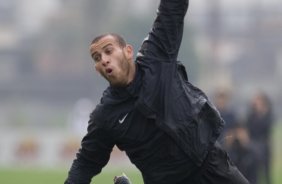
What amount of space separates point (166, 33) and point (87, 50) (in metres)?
63.6

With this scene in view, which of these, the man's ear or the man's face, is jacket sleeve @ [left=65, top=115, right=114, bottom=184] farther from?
the man's ear

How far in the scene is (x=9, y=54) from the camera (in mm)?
80938

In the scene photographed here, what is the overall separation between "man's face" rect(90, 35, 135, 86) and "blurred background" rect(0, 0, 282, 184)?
49255 mm

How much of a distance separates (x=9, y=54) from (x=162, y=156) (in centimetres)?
7359

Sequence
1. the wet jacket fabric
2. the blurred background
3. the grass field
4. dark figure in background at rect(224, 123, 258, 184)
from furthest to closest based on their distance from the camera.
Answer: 1. the blurred background
2. the grass field
3. dark figure in background at rect(224, 123, 258, 184)
4. the wet jacket fabric

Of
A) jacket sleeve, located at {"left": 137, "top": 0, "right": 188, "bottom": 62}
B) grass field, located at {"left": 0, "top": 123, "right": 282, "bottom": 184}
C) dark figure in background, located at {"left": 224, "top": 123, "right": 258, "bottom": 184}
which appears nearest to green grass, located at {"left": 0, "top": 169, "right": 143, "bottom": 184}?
grass field, located at {"left": 0, "top": 123, "right": 282, "bottom": 184}

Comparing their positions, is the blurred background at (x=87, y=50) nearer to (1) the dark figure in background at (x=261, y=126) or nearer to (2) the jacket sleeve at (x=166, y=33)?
(1) the dark figure in background at (x=261, y=126)

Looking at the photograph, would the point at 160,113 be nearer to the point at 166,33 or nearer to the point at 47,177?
the point at 166,33

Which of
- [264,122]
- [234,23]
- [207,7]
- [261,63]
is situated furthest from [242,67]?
[264,122]

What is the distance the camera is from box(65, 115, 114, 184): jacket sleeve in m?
8.20

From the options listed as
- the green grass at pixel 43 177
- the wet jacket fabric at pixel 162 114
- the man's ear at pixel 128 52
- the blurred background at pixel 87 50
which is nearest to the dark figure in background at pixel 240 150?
the green grass at pixel 43 177

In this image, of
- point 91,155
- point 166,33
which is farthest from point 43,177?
point 166,33

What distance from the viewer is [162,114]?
8.02 meters

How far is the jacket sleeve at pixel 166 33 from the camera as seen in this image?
7906 mm
